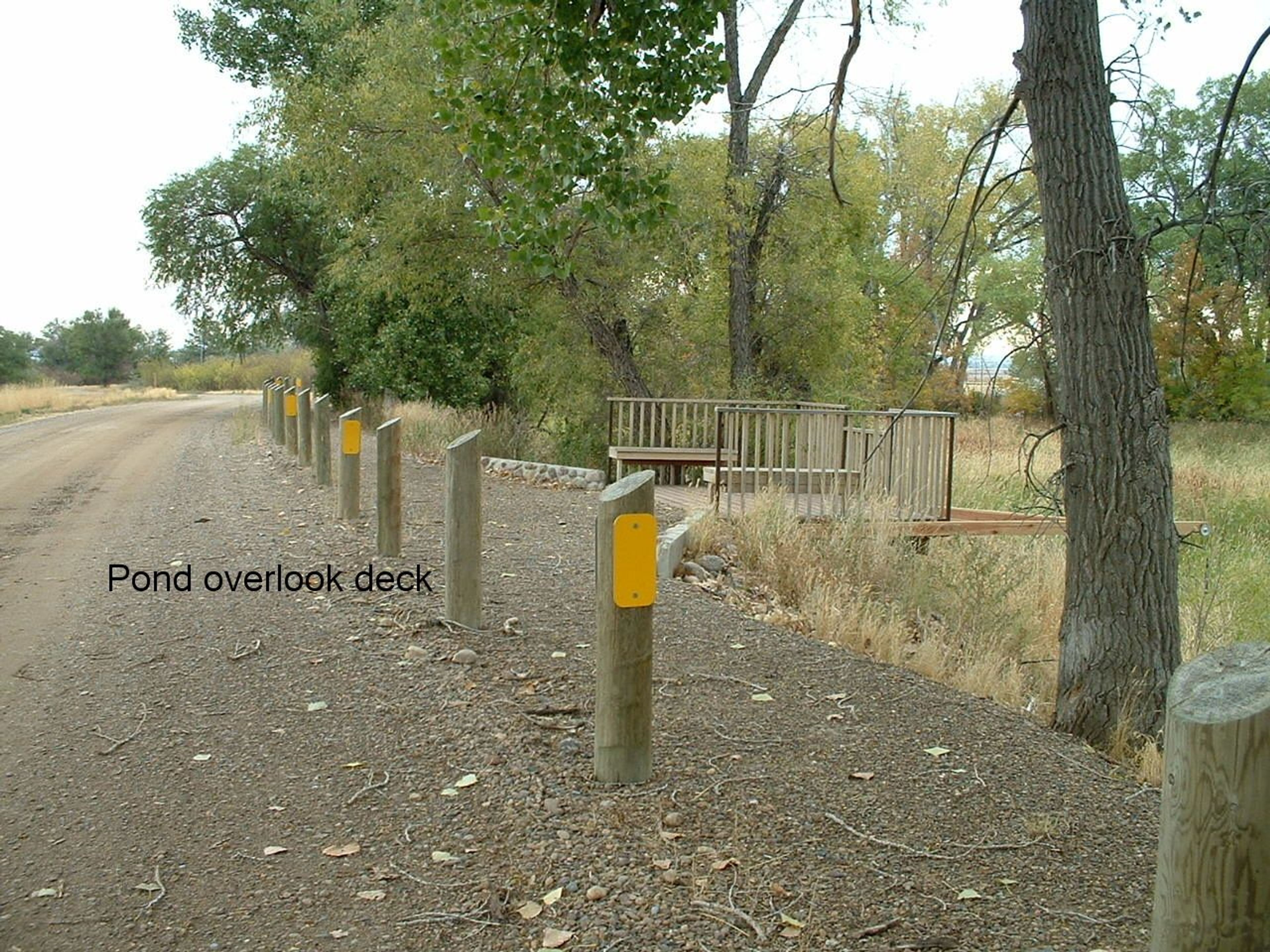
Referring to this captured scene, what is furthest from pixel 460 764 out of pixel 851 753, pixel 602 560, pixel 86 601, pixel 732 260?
pixel 732 260

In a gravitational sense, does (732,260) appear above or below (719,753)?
above

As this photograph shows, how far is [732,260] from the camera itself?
19000 mm

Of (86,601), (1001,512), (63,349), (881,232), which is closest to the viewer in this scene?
(86,601)

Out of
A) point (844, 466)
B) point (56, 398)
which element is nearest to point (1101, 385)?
point (844, 466)

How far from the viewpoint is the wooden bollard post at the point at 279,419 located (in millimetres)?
19391

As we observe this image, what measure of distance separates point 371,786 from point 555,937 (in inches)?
55.4

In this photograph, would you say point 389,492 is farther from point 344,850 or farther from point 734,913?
point 734,913

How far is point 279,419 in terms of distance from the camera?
→ 20125 mm

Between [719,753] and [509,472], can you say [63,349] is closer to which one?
[509,472]

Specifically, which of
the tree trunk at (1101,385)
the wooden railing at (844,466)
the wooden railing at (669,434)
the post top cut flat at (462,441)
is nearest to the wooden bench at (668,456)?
the wooden railing at (669,434)

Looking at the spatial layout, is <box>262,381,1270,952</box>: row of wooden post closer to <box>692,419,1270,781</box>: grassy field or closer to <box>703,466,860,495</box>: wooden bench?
<box>692,419,1270,781</box>: grassy field

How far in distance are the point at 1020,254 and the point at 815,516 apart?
31.5m

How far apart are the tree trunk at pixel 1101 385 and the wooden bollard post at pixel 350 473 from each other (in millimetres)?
5948

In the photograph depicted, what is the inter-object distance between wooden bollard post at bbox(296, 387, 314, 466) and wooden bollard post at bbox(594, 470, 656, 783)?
11.3 metres
